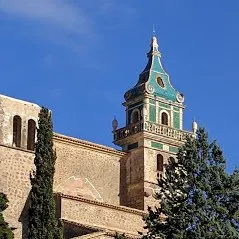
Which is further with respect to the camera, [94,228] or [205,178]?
[94,228]

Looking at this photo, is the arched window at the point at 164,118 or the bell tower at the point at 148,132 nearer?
the bell tower at the point at 148,132

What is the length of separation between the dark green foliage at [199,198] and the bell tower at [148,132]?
16.5 metres

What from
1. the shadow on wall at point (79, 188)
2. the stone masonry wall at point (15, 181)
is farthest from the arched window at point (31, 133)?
the shadow on wall at point (79, 188)

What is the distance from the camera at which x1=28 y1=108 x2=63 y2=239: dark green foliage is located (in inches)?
1732

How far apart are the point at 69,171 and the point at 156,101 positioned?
6870 millimetres

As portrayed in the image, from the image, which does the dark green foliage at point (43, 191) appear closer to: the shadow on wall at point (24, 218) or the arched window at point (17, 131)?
the shadow on wall at point (24, 218)

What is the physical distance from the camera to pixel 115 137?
59156 millimetres

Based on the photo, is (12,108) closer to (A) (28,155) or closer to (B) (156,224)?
(A) (28,155)

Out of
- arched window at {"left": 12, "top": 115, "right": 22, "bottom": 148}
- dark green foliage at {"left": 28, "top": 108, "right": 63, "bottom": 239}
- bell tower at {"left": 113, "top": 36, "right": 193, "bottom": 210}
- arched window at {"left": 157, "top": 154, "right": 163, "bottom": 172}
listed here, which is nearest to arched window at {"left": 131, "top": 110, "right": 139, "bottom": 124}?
bell tower at {"left": 113, "top": 36, "right": 193, "bottom": 210}

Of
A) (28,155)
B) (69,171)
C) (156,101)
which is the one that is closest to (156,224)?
(28,155)

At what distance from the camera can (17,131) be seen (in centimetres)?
5006

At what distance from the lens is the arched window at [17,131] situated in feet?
164

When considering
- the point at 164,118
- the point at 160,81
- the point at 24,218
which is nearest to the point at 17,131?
the point at 24,218

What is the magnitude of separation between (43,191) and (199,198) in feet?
30.4
